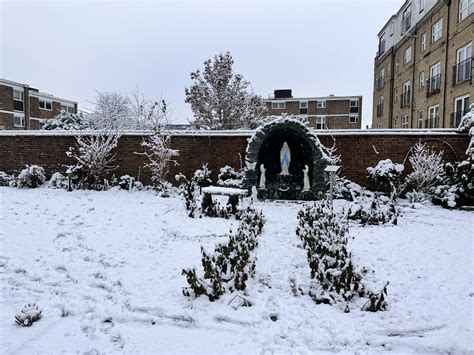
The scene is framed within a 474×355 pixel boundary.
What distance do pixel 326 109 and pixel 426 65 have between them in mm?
18761

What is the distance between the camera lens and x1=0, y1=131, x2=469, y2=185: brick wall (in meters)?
11.5

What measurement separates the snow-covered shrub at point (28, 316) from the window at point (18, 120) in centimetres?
3430

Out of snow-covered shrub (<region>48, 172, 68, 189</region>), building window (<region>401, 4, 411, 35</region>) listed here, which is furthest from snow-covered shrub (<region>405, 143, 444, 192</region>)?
building window (<region>401, 4, 411, 35</region>)

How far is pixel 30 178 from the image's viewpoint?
12.0m

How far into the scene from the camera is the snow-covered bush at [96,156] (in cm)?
1188

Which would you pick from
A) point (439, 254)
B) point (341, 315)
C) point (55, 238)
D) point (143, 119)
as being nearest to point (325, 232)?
point (439, 254)

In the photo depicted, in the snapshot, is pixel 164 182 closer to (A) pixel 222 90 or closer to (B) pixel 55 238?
(B) pixel 55 238

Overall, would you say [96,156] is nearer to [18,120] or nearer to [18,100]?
[18,120]

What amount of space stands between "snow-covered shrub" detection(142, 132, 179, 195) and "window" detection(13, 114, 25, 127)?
25.5 meters

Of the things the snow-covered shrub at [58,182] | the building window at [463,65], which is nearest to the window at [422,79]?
the building window at [463,65]

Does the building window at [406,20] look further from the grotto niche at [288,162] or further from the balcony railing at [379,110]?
the grotto niche at [288,162]

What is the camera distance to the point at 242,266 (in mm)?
4223

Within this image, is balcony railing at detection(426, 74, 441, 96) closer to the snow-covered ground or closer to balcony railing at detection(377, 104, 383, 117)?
balcony railing at detection(377, 104, 383, 117)

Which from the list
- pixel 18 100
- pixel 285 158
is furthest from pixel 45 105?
pixel 285 158
